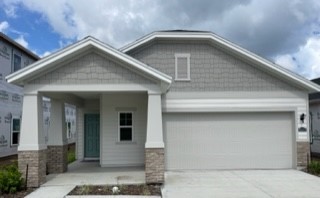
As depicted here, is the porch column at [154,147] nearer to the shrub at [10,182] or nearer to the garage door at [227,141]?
the garage door at [227,141]

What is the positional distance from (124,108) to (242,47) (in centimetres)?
552

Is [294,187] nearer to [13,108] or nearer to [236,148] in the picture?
[236,148]

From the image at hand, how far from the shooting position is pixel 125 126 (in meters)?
16.5

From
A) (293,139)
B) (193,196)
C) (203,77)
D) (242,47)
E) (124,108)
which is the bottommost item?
(193,196)

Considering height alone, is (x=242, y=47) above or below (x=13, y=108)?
above

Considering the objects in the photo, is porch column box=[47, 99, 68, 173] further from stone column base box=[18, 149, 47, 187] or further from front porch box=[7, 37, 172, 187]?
stone column base box=[18, 149, 47, 187]

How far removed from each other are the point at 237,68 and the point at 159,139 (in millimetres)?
5708

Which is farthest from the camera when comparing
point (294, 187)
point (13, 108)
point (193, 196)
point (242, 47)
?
point (13, 108)

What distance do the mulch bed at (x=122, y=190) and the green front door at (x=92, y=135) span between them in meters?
8.02

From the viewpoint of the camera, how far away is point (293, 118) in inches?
628

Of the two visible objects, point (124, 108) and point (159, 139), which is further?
point (124, 108)

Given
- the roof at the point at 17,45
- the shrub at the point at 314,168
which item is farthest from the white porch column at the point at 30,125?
the roof at the point at 17,45

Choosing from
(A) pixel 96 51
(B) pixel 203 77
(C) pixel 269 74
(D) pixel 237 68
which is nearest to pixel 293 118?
(C) pixel 269 74

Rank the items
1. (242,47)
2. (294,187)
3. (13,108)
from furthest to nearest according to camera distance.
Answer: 1. (13,108)
2. (242,47)
3. (294,187)
